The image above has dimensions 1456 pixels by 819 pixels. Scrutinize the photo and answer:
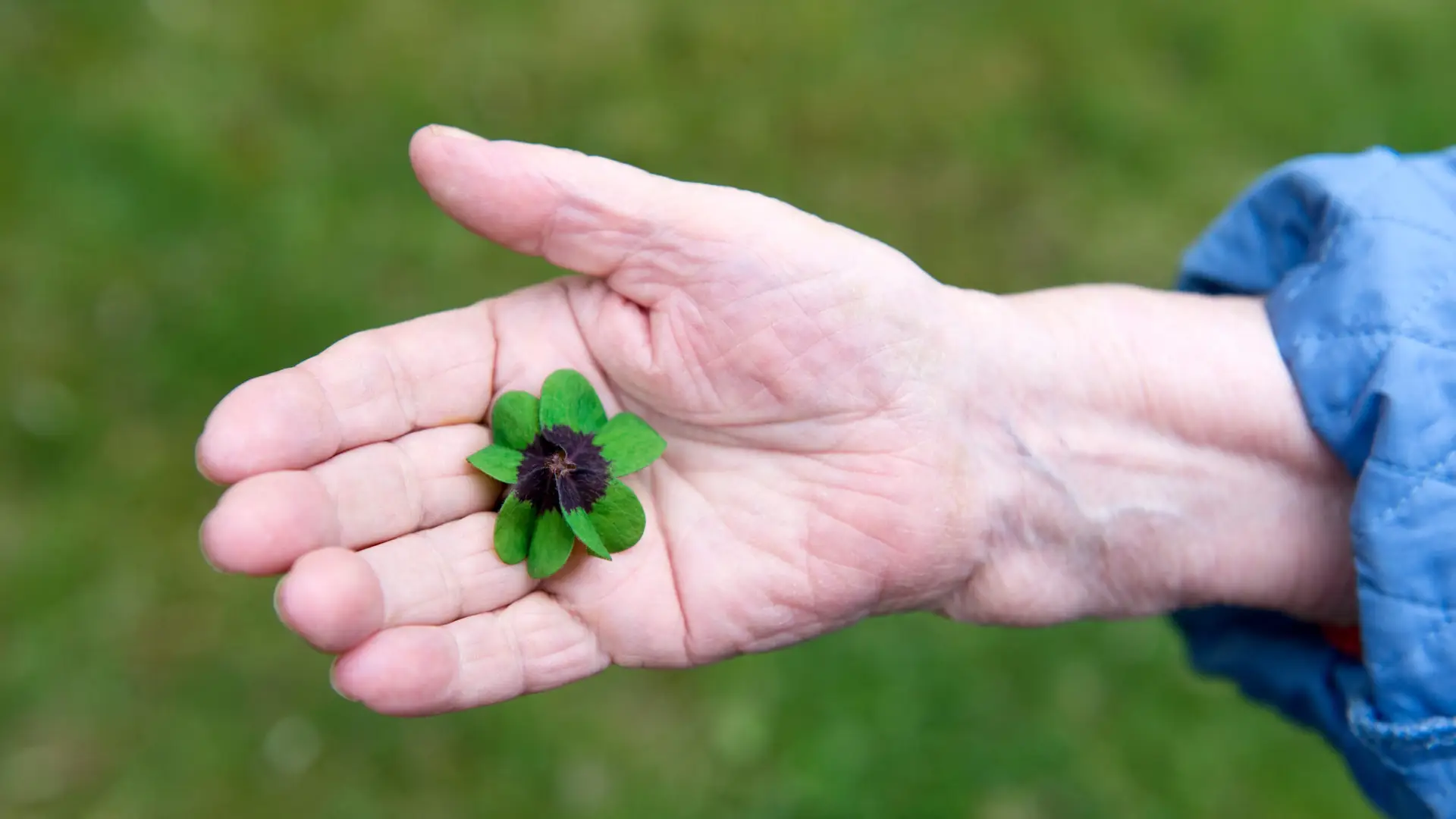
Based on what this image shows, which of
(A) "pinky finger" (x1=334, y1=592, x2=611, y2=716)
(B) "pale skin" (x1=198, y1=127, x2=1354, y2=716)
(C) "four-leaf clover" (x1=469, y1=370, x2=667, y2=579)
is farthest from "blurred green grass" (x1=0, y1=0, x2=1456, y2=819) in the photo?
(C) "four-leaf clover" (x1=469, y1=370, x2=667, y2=579)

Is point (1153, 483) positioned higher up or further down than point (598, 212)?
further down

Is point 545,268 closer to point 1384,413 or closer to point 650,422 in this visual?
point 650,422

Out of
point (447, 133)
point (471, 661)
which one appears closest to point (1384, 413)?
point (471, 661)

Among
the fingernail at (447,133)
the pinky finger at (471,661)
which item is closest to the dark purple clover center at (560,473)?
the pinky finger at (471,661)

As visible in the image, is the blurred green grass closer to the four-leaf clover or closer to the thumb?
the four-leaf clover

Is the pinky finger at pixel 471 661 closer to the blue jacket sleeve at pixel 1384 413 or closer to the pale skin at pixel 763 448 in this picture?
the pale skin at pixel 763 448

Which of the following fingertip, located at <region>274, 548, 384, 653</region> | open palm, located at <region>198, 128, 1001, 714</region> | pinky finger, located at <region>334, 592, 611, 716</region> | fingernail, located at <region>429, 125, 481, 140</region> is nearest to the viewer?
fingertip, located at <region>274, 548, 384, 653</region>

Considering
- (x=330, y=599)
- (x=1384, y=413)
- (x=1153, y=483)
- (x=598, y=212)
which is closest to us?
(x=330, y=599)
